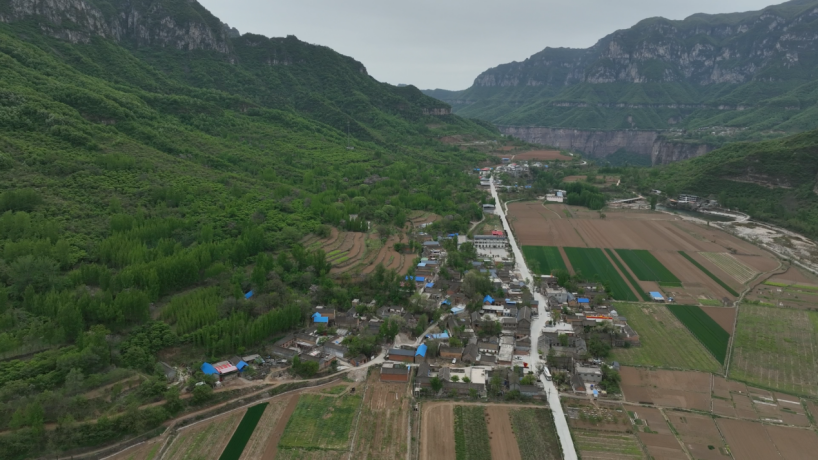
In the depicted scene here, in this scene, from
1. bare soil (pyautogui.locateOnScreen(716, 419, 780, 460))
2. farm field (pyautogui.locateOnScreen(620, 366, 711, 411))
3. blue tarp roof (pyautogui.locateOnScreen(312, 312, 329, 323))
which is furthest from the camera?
blue tarp roof (pyautogui.locateOnScreen(312, 312, 329, 323))

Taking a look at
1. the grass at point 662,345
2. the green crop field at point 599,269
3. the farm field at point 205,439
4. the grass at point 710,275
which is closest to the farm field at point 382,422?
the farm field at point 205,439

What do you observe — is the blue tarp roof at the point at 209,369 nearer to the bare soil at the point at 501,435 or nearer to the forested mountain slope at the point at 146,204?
the forested mountain slope at the point at 146,204

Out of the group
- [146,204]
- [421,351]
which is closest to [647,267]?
[421,351]

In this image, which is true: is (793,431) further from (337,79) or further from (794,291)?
(337,79)

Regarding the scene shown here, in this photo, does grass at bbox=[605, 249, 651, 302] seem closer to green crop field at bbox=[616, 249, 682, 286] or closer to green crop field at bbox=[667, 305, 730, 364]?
green crop field at bbox=[616, 249, 682, 286]

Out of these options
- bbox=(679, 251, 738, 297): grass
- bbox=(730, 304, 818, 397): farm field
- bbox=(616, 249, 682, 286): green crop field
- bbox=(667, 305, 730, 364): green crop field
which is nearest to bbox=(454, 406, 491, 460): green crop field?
bbox=(730, 304, 818, 397): farm field
